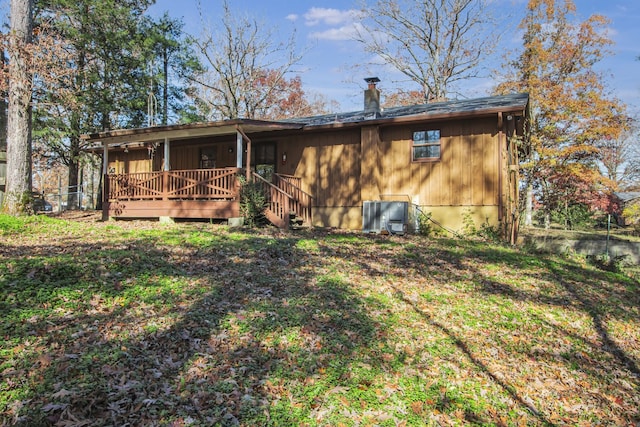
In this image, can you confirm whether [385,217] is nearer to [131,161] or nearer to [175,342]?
[175,342]

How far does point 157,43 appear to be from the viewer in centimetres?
2211

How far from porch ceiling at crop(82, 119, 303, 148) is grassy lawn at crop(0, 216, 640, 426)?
5.00m

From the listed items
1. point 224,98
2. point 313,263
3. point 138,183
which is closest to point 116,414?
point 313,263

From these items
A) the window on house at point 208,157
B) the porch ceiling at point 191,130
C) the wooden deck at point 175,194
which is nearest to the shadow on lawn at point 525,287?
the wooden deck at point 175,194

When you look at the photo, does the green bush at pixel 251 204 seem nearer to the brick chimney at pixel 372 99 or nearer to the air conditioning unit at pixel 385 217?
the air conditioning unit at pixel 385 217

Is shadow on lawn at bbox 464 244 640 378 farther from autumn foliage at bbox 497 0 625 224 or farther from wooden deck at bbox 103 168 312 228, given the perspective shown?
autumn foliage at bbox 497 0 625 224

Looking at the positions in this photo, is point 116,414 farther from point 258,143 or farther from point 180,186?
point 258,143

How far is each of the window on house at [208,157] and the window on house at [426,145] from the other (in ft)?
23.2

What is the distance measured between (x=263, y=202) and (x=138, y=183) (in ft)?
14.5

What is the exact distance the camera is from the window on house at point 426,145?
449 inches

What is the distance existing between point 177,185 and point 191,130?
1692mm

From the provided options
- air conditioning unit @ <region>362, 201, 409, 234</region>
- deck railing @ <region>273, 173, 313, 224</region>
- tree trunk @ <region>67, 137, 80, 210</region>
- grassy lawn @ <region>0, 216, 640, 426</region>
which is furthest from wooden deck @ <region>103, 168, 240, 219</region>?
tree trunk @ <region>67, 137, 80, 210</region>

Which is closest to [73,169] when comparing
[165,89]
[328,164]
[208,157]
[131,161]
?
[131,161]

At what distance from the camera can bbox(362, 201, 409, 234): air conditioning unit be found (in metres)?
10.5
